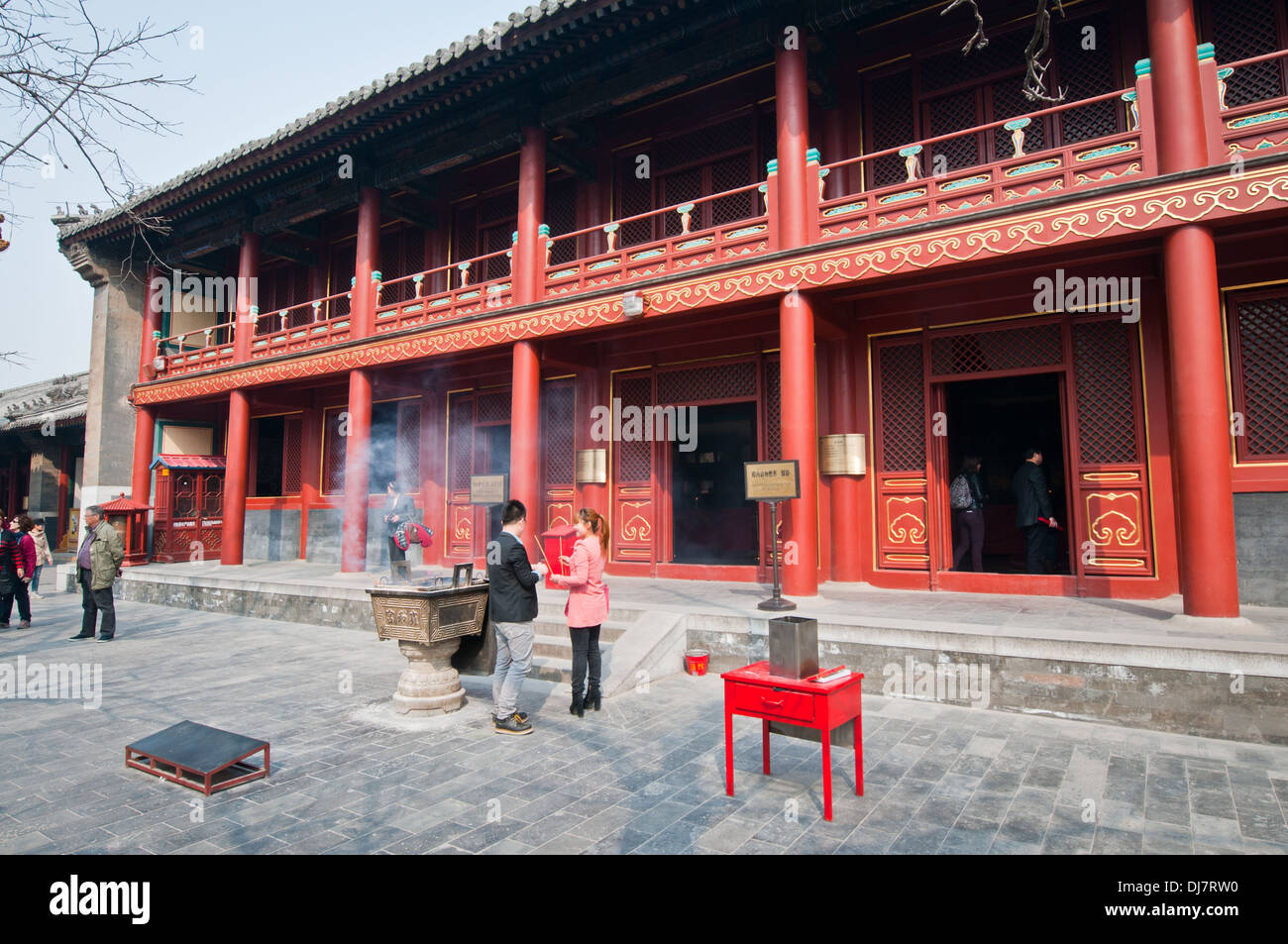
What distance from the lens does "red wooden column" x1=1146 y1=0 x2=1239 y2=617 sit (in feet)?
18.6

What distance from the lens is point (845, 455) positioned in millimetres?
8953

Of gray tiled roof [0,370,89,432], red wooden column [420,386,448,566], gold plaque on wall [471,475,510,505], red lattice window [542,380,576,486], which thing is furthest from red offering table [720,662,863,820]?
gray tiled roof [0,370,89,432]

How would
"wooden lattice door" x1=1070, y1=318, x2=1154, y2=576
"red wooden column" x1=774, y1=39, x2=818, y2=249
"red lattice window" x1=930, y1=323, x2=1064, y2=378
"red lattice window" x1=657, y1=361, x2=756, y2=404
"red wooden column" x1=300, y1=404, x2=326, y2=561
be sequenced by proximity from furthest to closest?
"red wooden column" x1=300, y1=404, x2=326, y2=561
"red lattice window" x1=657, y1=361, x2=756, y2=404
"red lattice window" x1=930, y1=323, x2=1064, y2=378
"red wooden column" x1=774, y1=39, x2=818, y2=249
"wooden lattice door" x1=1070, y1=318, x2=1154, y2=576

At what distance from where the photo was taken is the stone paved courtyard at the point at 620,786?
3.28m

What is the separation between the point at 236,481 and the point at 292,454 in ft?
7.32

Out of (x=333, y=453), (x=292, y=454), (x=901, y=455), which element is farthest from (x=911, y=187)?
(x=292, y=454)

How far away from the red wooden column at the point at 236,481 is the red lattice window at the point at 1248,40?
15871mm

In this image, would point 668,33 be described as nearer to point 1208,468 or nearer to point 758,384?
point 758,384

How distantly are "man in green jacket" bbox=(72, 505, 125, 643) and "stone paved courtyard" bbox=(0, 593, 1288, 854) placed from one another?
3.40m

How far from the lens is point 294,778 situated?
4133 mm

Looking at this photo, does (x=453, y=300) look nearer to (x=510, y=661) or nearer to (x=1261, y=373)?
(x=510, y=661)

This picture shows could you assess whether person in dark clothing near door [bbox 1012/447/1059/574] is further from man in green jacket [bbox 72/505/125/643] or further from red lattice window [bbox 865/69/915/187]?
man in green jacket [bbox 72/505/125/643]
